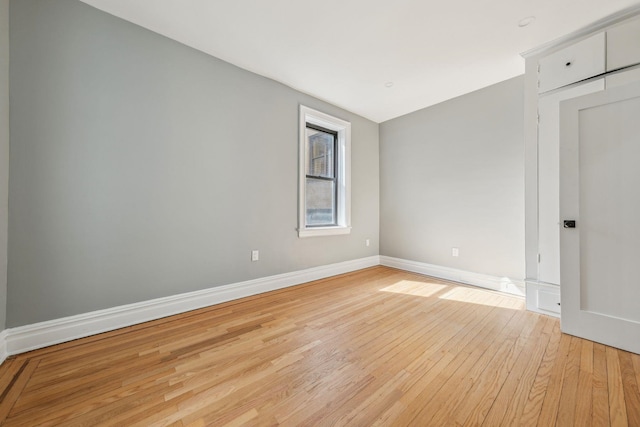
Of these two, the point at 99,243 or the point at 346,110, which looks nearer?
the point at 99,243

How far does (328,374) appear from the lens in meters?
1.40

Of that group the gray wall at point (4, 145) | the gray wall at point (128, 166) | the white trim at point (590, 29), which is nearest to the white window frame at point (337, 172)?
the gray wall at point (128, 166)

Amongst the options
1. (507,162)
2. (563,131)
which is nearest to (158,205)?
(563,131)

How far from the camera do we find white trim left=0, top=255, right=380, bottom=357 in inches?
62.6

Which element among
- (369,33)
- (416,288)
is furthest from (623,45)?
(416,288)

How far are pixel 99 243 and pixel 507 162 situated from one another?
13.5ft

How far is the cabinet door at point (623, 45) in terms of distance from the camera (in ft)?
5.84

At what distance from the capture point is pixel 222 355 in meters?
1.59

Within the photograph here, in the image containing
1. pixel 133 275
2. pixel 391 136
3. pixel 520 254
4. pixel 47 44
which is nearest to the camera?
pixel 47 44

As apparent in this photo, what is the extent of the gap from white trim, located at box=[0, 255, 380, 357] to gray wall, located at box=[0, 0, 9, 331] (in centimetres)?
15

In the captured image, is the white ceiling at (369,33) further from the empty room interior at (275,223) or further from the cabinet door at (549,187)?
the cabinet door at (549,187)

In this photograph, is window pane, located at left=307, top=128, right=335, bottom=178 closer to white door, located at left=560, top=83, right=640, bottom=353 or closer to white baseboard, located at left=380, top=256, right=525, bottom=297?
white baseboard, located at left=380, top=256, right=525, bottom=297

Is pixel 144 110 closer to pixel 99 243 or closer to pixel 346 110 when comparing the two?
pixel 99 243

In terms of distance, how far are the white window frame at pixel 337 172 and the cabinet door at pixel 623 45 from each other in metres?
2.61
